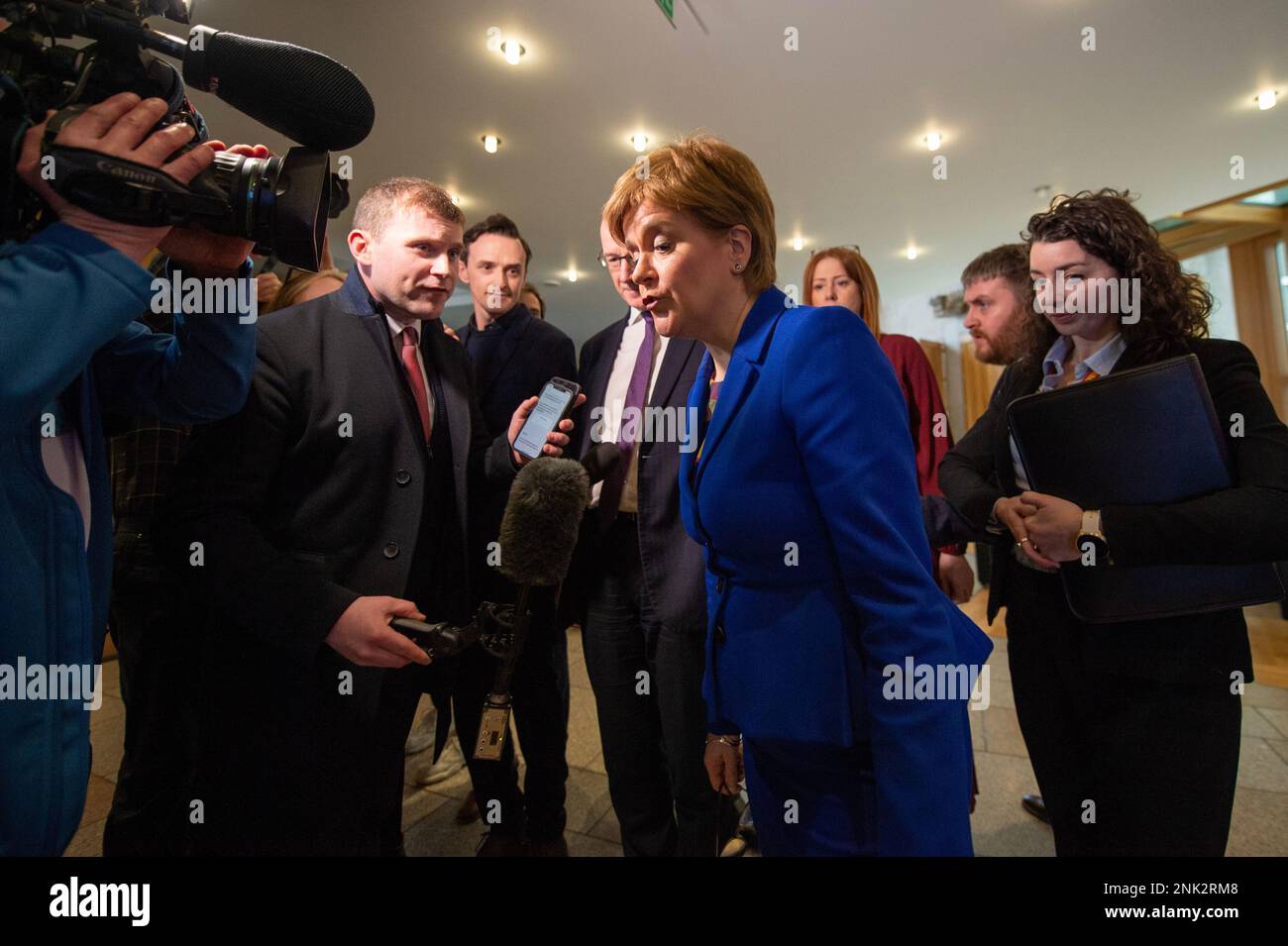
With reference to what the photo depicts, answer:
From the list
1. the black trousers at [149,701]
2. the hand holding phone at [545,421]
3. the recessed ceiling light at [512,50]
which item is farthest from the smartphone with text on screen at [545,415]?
the recessed ceiling light at [512,50]

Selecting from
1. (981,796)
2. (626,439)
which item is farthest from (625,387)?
(981,796)

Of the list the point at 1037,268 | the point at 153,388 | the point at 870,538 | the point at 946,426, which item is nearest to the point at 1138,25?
the point at 946,426

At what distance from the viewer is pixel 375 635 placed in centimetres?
87

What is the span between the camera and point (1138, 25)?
2982mm

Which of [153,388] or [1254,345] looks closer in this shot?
[153,388]

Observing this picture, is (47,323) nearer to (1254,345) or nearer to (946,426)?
(946,426)

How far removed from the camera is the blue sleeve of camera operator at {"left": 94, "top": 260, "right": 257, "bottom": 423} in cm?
76

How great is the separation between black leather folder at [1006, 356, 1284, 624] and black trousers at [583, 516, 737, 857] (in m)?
0.89

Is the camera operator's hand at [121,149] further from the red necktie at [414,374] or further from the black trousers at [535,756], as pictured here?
the black trousers at [535,756]

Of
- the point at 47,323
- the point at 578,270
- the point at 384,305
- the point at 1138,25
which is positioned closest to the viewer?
the point at 47,323

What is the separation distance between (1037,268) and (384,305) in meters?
1.38

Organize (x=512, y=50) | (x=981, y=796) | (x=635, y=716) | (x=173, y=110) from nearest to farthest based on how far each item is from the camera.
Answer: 1. (x=173, y=110)
2. (x=635, y=716)
3. (x=981, y=796)
4. (x=512, y=50)

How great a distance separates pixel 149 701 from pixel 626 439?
1.30 meters

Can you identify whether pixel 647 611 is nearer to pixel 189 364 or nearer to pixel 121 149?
pixel 189 364
